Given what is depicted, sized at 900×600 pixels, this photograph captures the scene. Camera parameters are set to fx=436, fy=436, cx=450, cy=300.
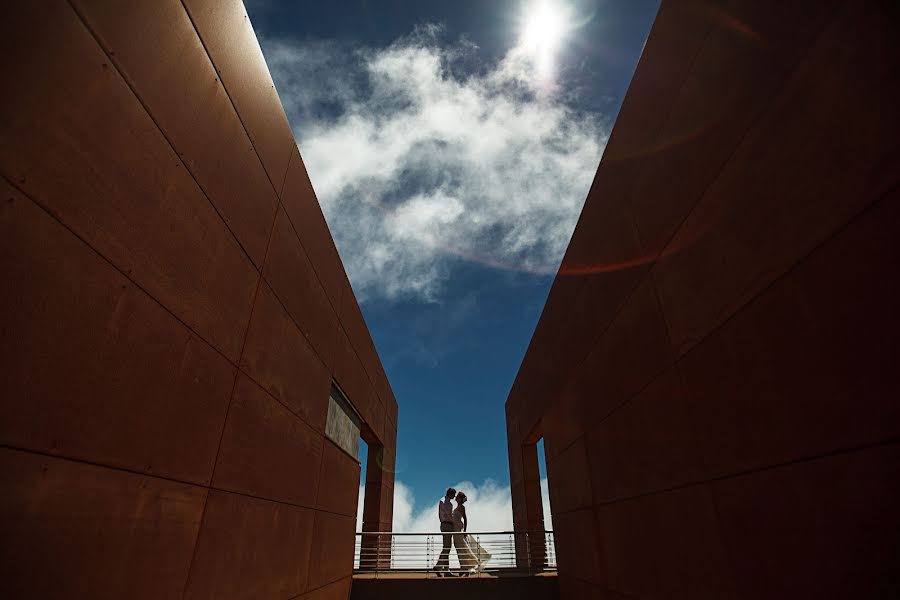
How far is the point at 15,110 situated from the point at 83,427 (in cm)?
163

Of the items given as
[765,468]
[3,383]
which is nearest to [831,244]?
[765,468]

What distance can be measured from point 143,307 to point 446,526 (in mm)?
9610

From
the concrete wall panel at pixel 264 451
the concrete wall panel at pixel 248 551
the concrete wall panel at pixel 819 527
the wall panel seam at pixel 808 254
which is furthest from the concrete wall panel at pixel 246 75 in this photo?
the concrete wall panel at pixel 819 527

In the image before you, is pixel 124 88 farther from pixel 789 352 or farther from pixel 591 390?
pixel 591 390

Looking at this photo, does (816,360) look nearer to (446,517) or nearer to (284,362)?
(284,362)

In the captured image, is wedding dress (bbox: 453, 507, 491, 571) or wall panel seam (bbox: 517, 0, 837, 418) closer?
wall panel seam (bbox: 517, 0, 837, 418)

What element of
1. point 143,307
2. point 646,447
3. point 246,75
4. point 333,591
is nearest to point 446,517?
point 333,591

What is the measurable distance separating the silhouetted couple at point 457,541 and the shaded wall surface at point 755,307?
4587 millimetres

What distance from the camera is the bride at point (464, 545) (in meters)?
9.77

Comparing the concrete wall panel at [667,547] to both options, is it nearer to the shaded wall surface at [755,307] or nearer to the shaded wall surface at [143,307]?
the shaded wall surface at [755,307]

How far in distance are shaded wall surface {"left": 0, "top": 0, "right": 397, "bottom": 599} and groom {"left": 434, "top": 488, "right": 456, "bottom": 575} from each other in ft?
16.5

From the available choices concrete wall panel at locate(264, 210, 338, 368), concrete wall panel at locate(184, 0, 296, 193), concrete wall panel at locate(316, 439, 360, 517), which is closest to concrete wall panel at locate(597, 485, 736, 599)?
concrete wall panel at locate(316, 439, 360, 517)

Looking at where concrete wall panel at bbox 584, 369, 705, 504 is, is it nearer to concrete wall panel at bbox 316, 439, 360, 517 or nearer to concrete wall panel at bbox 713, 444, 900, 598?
concrete wall panel at bbox 713, 444, 900, 598

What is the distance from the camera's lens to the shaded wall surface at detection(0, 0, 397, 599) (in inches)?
82.8
